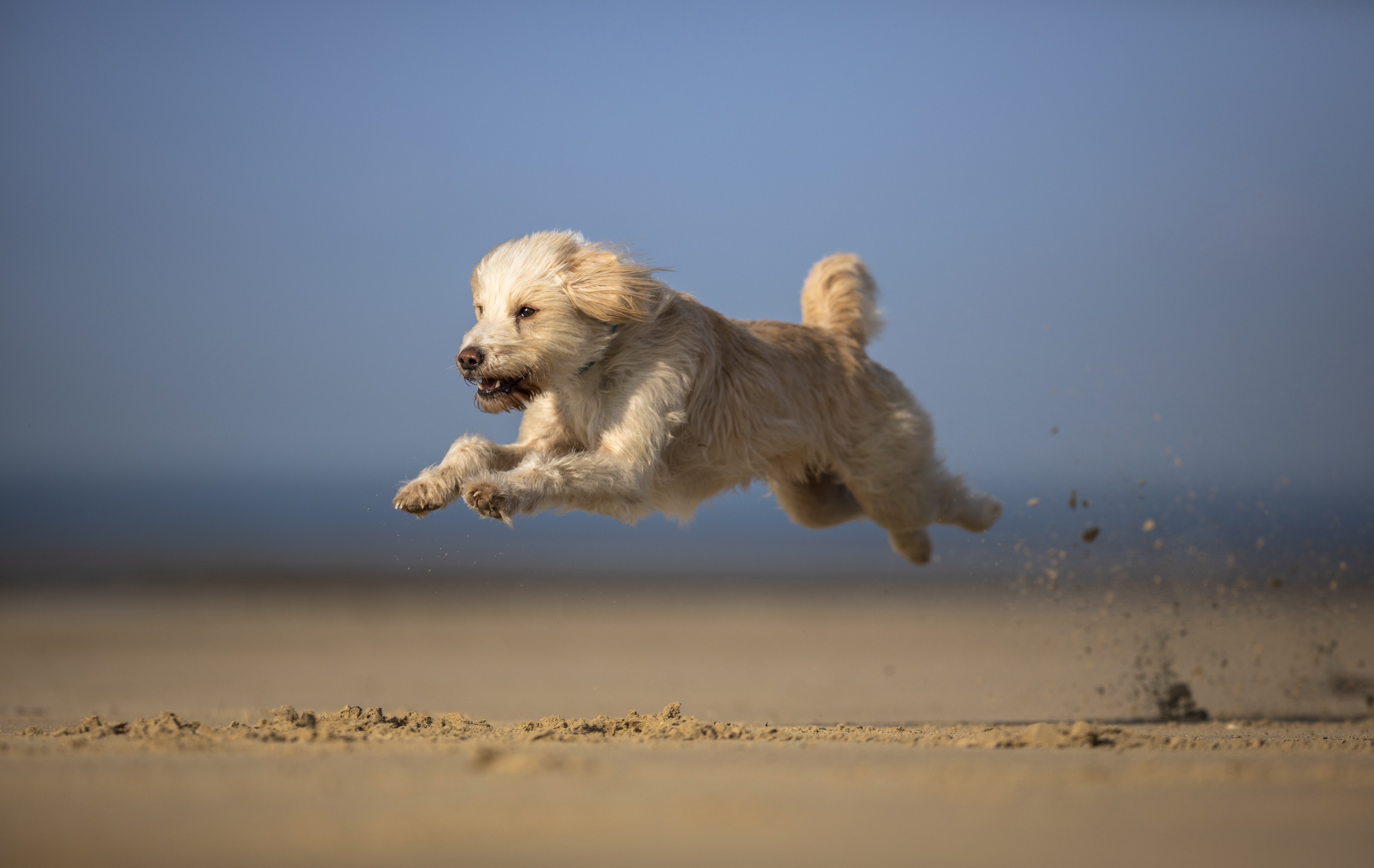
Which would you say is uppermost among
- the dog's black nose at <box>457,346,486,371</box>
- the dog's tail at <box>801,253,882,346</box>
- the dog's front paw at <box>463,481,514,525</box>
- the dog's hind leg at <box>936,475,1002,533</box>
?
the dog's tail at <box>801,253,882,346</box>

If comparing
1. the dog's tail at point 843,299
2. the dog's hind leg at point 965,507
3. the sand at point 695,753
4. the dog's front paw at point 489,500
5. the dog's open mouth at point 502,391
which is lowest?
the sand at point 695,753

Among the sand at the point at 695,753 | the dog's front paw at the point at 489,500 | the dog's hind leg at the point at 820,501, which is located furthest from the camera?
the dog's hind leg at the point at 820,501

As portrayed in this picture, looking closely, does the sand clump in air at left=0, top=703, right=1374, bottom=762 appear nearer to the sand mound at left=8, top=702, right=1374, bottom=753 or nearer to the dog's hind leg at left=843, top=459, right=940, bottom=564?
the sand mound at left=8, top=702, right=1374, bottom=753

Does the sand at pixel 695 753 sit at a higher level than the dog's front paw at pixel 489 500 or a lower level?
lower

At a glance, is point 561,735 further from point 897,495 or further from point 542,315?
point 897,495

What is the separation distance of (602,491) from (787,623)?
42.9 feet

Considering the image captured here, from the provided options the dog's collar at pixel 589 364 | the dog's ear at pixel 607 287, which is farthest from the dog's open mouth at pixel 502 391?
the dog's ear at pixel 607 287

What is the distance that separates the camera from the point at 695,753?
4.60m

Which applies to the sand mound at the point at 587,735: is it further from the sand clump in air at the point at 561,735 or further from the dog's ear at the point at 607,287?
the dog's ear at the point at 607,287

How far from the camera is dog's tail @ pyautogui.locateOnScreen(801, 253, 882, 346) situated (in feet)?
24.9

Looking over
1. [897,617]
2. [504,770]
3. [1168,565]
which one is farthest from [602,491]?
[897,617]

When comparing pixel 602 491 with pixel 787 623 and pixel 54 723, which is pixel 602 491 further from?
pixel 787 623

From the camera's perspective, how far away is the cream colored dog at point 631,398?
17.7 feet

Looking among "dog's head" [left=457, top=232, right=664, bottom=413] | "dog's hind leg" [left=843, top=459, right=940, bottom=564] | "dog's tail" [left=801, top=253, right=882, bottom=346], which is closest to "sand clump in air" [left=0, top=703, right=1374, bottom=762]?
"dog's hind leg" [left=843, top=459, right=940, bottom=564]
